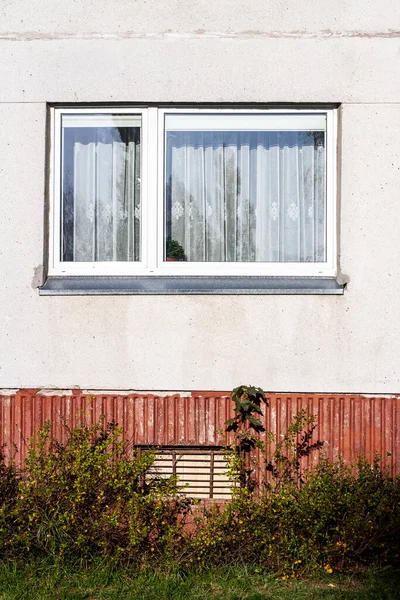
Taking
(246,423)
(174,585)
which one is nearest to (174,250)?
(246,423)

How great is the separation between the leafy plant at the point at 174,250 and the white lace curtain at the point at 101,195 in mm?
245

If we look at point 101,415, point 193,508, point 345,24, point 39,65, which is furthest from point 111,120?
point 193,508

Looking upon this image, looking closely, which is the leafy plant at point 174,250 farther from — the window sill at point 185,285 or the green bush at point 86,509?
the green bush at point 86,509

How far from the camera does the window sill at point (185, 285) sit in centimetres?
529

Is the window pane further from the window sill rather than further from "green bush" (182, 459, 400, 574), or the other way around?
"green bush" (182, 459, 400, 574)

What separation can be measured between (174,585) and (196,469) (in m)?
1.05

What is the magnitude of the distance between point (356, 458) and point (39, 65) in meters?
3.76

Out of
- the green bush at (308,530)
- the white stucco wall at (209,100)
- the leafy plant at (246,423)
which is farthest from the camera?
the white stucco wall at (209,100)

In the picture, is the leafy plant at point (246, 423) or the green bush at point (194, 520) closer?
the green bush at point (194, 520)

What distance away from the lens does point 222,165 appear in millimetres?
5602

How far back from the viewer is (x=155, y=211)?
551 cm

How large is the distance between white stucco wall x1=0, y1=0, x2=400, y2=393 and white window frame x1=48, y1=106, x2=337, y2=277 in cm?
14

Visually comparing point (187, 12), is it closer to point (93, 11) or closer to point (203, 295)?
point (93, 11)

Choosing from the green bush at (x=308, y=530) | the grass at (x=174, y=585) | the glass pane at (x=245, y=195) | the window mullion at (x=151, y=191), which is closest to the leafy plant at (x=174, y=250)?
the glass pane at (x=245, y=195)
